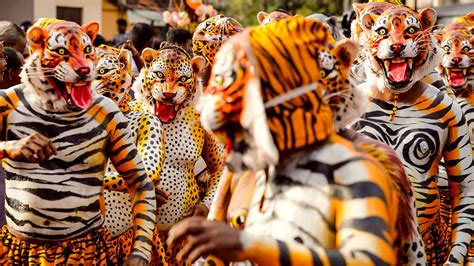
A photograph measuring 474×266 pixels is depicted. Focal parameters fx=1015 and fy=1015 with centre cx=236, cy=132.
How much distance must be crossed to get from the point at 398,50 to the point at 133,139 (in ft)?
6.14

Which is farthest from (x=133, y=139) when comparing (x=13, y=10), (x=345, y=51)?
(x=13, y=10)

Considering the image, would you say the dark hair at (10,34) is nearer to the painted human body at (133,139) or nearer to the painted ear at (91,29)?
the painted human body at (133,139)

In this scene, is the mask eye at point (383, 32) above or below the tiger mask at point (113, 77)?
above

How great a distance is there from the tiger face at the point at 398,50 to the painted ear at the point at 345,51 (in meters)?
1.83

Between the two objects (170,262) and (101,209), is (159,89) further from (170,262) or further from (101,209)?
(101,209)

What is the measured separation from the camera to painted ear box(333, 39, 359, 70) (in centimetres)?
361

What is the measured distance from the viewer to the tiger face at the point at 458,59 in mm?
7480

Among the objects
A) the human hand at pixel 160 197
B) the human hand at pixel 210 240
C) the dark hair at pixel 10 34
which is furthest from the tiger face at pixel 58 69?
the dark hair at pixel 10 34

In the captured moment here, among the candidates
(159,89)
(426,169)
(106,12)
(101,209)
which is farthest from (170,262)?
(106,12)

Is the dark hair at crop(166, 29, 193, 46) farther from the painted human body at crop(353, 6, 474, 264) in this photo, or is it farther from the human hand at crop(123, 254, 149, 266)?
the human hand at crop(123, 254, 149, 266)

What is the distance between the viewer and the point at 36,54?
5098mm

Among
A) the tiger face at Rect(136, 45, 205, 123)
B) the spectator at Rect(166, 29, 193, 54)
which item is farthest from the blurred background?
the tiger face at Rect(136, 45, 205, 123)

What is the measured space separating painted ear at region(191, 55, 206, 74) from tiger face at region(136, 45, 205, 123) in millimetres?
40

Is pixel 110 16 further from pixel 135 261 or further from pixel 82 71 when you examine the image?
pixel 135 261
